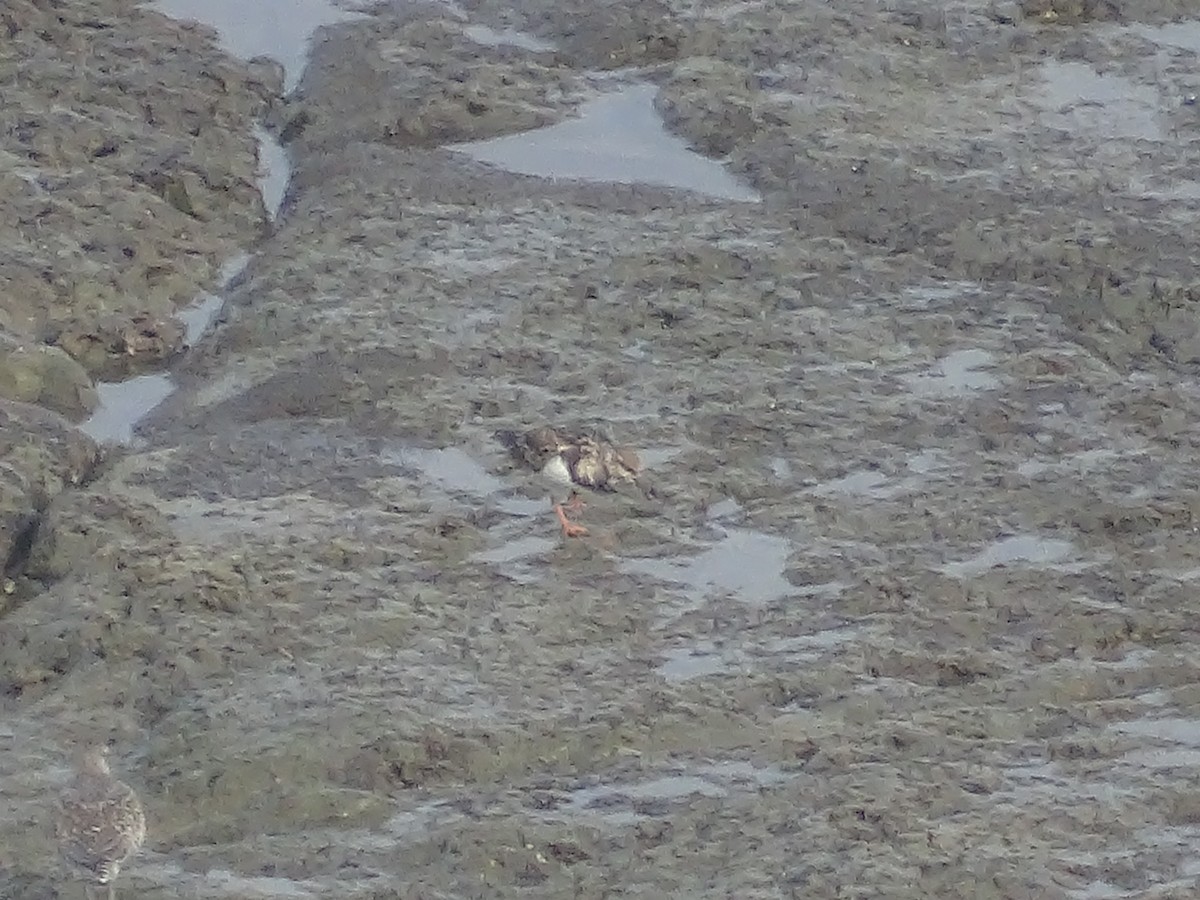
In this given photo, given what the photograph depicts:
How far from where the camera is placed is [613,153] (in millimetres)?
10656

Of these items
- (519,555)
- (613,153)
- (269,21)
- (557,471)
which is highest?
(269,21)

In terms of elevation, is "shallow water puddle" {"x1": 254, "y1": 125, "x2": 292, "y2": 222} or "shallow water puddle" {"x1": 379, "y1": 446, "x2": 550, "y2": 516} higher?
"shallow water puddle" {"x1": 254, "y1": 125, "x2": 292, "y2": 222}

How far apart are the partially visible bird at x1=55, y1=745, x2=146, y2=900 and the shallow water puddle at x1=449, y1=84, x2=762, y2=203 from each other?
5.00m

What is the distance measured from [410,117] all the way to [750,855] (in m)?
5.54

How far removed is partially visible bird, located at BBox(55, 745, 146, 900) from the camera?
5.76 m

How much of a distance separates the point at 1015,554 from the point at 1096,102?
3998 mm

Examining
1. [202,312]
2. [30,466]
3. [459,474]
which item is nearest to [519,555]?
[459,474]

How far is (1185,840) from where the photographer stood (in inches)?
246

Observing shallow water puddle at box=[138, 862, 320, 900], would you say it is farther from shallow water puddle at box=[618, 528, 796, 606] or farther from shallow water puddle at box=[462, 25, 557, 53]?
shallow water puddle at box=[462, 25, 557, 53]

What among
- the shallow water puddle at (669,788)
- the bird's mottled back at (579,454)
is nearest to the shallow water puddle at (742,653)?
the shallow water puddle at (669,788)

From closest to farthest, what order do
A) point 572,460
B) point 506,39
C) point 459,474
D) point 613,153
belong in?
point 572,460 < point 459,474 < point 613,153 < point 506,39

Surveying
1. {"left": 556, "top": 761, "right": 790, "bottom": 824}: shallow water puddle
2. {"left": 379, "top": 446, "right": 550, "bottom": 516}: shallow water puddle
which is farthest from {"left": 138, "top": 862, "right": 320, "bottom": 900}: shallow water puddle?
{"left": 379, "top": 446, "right": 550, "bottom": 516}: shallow water puddle

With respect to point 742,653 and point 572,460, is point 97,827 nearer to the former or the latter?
point 742,653

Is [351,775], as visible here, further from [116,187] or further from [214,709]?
[116,187]
